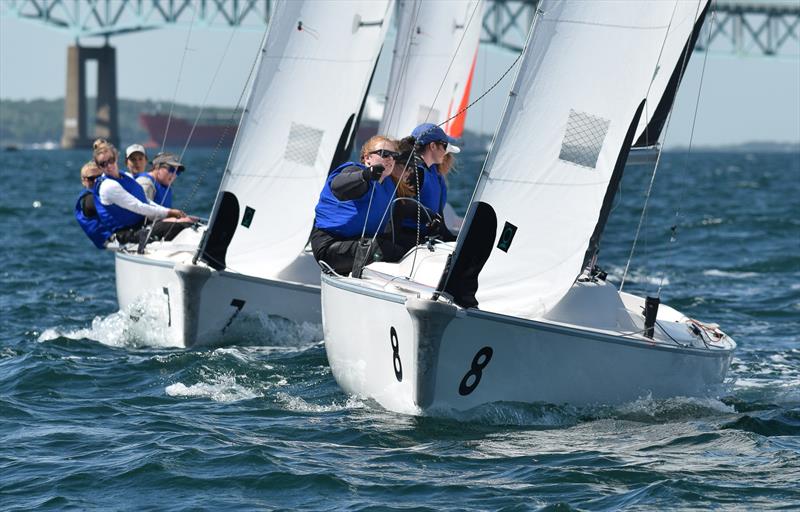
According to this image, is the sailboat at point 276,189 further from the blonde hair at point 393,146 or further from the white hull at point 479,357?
the white hull at point 479,357

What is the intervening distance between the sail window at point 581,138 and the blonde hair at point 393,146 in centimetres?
103

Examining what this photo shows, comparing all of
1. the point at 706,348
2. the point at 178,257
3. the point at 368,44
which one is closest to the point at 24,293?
the point at 178,257

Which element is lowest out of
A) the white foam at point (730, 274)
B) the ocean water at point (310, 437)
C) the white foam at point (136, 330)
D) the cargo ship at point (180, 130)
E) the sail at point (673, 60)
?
the ocean water at point (310, 437)

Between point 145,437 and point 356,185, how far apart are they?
175cm

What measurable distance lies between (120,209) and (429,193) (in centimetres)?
327

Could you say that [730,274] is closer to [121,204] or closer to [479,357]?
[121,204]

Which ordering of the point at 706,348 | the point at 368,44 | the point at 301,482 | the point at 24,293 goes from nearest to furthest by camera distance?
the point at 301,482 < the point at 706,348 < the point at 368,44 < the point at 24,293

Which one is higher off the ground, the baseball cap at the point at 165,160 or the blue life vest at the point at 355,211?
the baseball cap at the point at 165,160

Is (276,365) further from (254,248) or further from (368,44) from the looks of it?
(368,44)

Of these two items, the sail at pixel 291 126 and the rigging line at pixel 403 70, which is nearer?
the sail at pixel 291 126

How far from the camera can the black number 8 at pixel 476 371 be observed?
6297mm

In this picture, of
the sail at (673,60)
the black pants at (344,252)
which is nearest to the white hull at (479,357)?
the black pants at (344,252)

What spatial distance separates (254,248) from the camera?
30.5 ft

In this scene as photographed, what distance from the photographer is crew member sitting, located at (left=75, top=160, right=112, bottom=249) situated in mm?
10055
